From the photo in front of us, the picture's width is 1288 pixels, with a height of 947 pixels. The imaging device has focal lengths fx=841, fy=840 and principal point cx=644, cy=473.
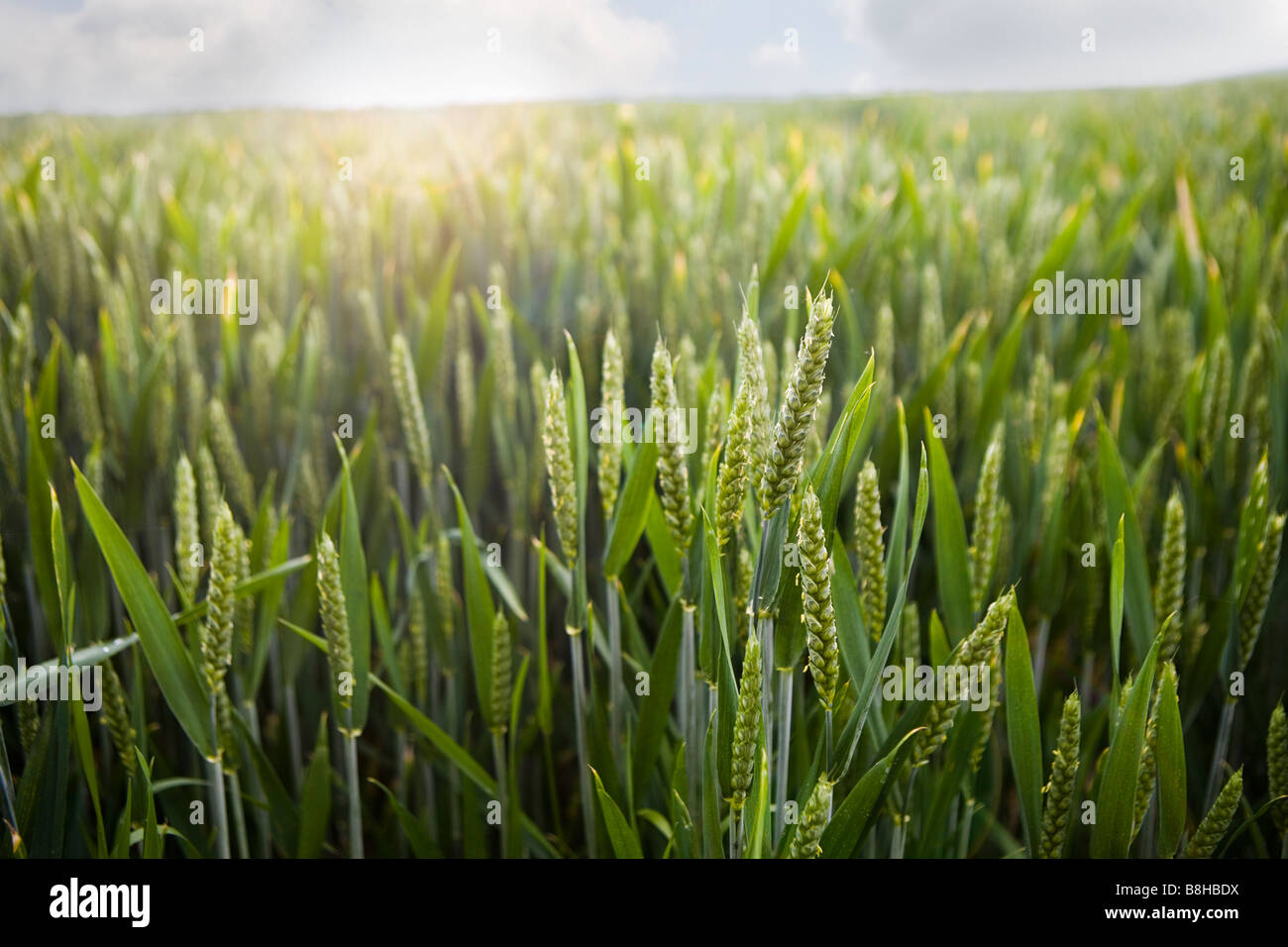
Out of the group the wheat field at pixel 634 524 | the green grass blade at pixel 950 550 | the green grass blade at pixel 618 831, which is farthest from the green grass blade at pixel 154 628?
the green grass blade at pixel 950 550

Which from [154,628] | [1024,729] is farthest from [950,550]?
[154,628]

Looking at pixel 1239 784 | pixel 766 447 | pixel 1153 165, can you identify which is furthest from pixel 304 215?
pixel 1153 165

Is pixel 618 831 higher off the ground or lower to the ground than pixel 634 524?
lower

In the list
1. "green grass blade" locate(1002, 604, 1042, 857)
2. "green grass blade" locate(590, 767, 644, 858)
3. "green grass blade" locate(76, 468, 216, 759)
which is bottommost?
"green grass blade" locate(590, 767, 644, 858)

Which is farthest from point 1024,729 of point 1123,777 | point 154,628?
point 154,628

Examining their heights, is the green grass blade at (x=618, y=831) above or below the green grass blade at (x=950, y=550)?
below

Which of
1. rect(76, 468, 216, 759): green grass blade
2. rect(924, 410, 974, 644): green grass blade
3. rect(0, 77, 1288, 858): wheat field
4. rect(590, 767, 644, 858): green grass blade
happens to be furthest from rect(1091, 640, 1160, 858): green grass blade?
rect(76, 468, 216, 759): green grass blade

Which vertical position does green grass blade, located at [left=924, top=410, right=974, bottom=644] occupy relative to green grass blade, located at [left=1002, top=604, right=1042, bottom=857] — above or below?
above

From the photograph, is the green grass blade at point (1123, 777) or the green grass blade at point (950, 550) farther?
the green grass blade at point (950, 550)

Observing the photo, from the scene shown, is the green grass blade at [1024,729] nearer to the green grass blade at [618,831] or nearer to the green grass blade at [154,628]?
the green grass blade at [618,831]

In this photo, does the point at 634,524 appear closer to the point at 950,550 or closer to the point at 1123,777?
the point at 950,550

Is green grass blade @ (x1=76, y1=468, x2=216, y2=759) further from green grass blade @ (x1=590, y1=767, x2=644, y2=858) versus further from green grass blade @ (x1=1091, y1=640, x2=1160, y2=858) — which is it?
green grass blade @ (x1=1091, y1=640, x2=1160, y2=858)

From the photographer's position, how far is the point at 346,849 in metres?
0.89
